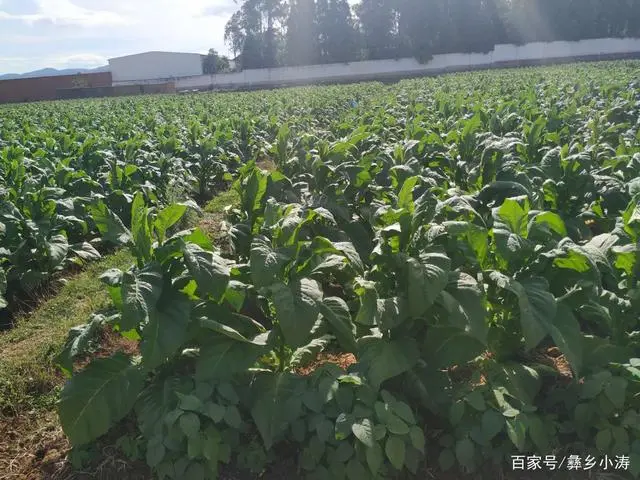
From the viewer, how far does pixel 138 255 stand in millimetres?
2918

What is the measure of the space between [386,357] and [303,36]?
246ft

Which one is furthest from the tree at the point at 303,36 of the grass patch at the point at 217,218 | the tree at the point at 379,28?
the grass patch at the point at 217,218

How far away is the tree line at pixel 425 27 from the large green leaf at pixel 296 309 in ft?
216

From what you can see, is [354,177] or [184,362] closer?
[184,362]

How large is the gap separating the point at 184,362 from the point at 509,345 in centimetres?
178

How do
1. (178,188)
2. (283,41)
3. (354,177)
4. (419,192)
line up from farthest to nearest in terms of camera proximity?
(283,41)
(178,188)
(354,177)
(419,192)

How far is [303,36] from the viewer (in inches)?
2849

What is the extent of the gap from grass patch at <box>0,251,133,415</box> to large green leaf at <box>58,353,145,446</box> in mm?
858

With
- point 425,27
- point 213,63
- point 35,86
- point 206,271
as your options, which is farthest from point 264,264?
point 213,63

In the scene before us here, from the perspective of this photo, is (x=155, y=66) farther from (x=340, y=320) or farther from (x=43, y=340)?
(x=340, y=320)

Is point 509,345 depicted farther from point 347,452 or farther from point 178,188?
point 178,188

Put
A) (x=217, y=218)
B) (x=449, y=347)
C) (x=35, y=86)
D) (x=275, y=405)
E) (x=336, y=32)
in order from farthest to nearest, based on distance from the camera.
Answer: (x=336, y=32), (x=35, y=86), (x=217, y=218), (x=449, y=347), (x=275, y=405)

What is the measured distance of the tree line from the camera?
66.6 meters

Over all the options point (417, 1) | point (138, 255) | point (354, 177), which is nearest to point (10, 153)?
point (354, 177)
